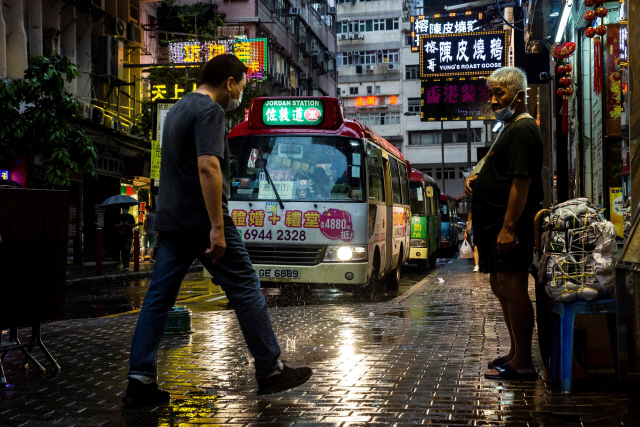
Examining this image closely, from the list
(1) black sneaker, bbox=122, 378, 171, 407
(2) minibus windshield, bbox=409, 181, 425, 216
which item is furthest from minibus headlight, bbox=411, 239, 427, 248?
(1) black sneaker, bbox=122, 378, 171, 407

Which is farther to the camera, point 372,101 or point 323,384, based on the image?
point 372,101

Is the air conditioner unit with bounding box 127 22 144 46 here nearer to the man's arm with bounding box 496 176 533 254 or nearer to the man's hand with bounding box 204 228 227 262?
the man's arm with bounding box 496 176 533 254

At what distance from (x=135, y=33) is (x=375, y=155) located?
1991 cm

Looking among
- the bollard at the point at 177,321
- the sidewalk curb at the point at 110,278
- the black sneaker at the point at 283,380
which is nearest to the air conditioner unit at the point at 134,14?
the sidewalk curb at the point at 110,278

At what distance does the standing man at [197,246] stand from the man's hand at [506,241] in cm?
154

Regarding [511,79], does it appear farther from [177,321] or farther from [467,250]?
[467,250]

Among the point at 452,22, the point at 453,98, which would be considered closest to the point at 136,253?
the point at 453,98

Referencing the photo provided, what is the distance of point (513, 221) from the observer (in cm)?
535

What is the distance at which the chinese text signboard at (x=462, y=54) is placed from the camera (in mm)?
24344

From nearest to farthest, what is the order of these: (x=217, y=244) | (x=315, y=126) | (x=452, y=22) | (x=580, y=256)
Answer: (x=217, y=244), (x=580, y=256), (x=315, y=126), (x=452, y=22)

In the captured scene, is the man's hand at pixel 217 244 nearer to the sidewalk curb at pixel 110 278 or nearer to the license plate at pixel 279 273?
the license plate at pixel 279 273

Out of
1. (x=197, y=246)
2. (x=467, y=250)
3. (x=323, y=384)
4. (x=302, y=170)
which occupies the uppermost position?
(x=302, y=170)

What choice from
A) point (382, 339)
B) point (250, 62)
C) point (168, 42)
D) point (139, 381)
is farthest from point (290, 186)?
point (250, 62)

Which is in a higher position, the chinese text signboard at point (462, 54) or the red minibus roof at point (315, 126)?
the chinese text signboard at point (462, 54)
